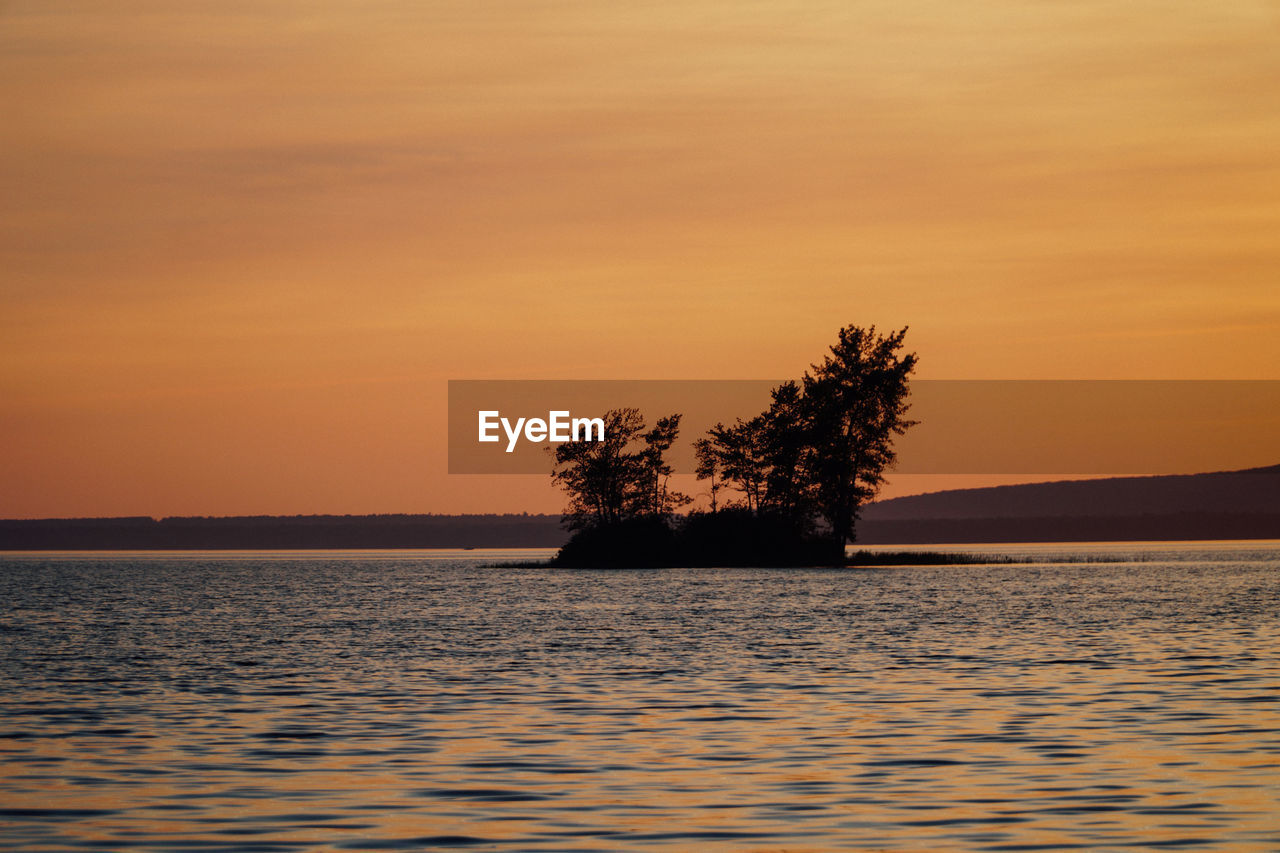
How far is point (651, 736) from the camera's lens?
30188mm

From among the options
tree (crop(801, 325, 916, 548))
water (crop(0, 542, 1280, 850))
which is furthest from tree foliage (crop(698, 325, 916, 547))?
water (crop(0, 542, 1280, 850))

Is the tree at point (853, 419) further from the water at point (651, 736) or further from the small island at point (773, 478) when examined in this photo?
the water at point (651, 736)

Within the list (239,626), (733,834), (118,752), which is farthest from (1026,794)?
(239,626)

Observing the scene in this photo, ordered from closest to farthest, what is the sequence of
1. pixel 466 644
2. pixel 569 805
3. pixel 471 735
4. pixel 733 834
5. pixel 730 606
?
pixel 733 834, pixel 569 805, pixel 471 735, pixel 466 644, pixel 730 606

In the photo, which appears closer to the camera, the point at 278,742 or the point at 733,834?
the point at 733,834

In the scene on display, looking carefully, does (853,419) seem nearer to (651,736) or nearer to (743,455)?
(743,455)

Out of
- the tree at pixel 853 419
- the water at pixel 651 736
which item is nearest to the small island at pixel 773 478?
the tree at pixel 853 419

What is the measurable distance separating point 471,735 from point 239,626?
4525cm

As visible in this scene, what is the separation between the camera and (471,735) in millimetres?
30625

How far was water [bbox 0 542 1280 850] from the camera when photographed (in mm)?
20891

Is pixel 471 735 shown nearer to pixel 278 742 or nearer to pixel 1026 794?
pixel 278 742

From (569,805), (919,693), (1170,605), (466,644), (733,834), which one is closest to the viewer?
(733,834)

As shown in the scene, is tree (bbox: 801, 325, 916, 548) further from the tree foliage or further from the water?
the water

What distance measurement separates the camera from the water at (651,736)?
822 inches
